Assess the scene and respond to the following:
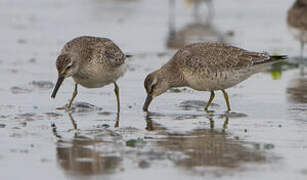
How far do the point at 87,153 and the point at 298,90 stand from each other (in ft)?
17.3

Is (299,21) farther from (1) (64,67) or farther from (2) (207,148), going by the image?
(2) (207,148)

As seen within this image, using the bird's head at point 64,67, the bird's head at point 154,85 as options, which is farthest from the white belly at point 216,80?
the bird's head at point 64,67

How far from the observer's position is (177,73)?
10.5 meters

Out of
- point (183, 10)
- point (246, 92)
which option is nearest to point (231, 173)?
point (246, 92)

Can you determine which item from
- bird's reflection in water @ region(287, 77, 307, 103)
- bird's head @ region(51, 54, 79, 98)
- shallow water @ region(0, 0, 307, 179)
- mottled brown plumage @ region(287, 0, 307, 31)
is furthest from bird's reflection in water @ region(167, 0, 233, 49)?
bird's head @ region(51, 54, 79, 98)

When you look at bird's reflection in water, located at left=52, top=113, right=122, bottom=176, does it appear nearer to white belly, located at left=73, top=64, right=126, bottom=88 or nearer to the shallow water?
the shallow water

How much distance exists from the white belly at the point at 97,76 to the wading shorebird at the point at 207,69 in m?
0.48

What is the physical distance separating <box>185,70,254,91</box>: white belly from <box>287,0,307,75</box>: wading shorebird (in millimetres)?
5359

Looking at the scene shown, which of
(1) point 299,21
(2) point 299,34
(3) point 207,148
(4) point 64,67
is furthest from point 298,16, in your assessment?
(3) point 207,148

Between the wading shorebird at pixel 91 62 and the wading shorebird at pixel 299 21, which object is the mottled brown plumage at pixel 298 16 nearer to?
the wading shorebird at pixel 299 21

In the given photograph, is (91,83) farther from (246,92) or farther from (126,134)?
(246,92)

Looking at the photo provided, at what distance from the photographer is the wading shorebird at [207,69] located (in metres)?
10.3

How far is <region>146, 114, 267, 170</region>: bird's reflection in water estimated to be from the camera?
7.61 m

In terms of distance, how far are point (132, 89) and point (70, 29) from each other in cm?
722
